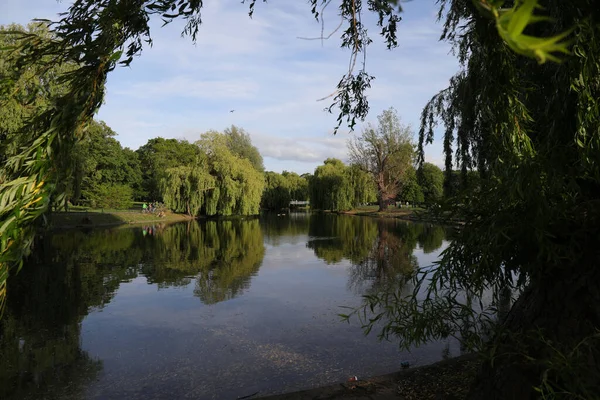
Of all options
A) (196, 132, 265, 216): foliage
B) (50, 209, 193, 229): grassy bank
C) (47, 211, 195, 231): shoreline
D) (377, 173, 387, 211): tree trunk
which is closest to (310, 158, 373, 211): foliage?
(377, 173, 387, 211): tree trunk

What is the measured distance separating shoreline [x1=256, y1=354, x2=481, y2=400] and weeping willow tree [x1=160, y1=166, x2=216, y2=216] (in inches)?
1291

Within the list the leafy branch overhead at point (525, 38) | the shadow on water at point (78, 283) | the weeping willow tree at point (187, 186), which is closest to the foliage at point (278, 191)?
the weeping willow tree at point (187, 186)

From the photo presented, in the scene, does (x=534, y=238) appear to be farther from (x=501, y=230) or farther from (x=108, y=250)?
(x=108, y=250)

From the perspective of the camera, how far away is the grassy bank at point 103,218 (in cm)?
2684

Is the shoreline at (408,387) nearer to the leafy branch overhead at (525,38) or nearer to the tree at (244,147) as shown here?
the leafy branch overhead at (525,38)

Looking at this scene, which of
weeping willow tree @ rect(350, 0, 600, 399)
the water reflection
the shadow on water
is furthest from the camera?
the water reflection

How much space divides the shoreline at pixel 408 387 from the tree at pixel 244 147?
4958 centimetres

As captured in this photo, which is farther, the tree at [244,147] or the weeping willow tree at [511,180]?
the tree at [244,147]

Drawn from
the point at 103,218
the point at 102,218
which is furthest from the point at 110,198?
the point at 102,218

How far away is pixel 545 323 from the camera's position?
8.45 feet

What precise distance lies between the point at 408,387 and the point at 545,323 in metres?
2.37

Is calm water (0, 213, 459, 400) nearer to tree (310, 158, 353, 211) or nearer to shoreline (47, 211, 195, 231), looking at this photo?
shoreline (47, 211, 195, 231)

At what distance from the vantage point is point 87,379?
18.6ft

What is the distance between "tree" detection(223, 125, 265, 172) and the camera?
5409 cm
